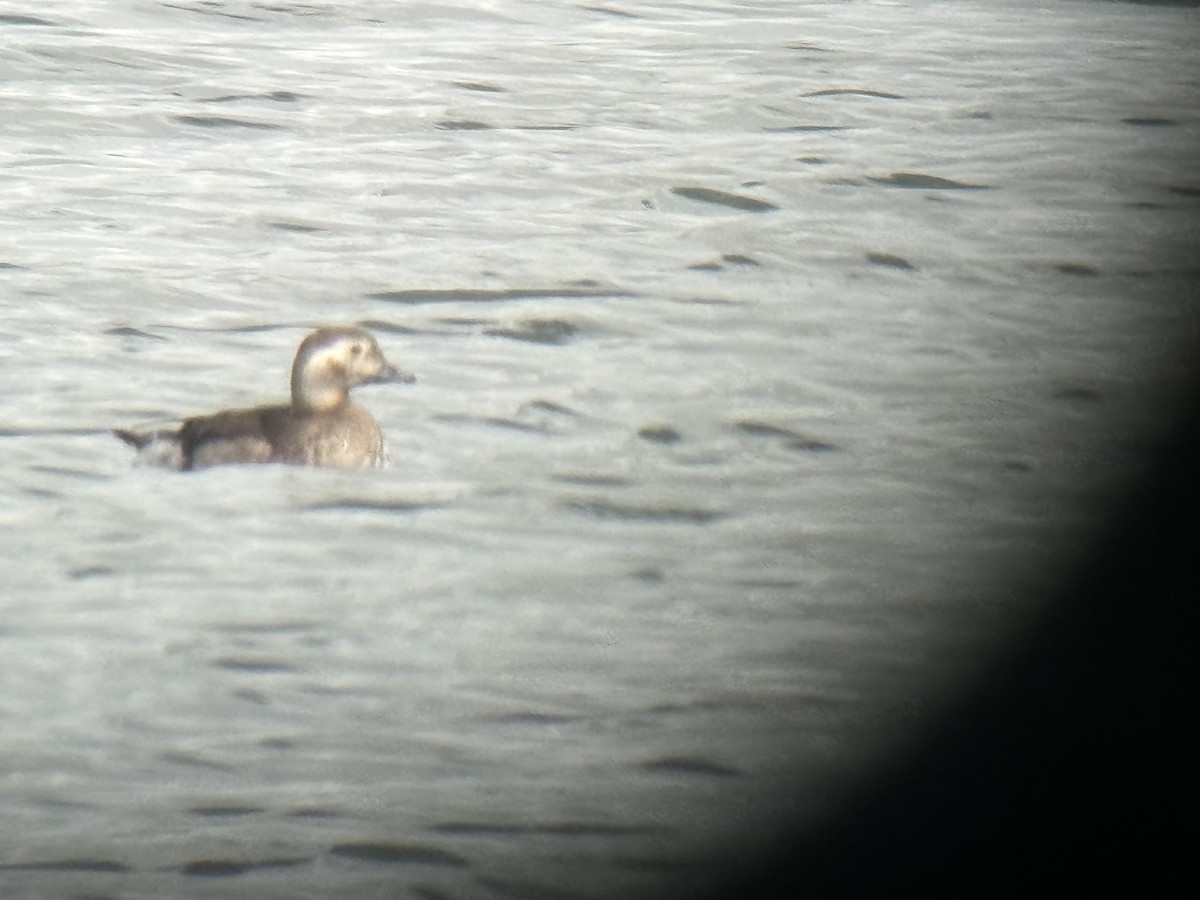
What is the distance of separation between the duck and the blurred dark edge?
2117 mm

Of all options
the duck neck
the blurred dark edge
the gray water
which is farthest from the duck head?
the blurred dark edge

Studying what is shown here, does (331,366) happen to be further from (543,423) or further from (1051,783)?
(1051,783)

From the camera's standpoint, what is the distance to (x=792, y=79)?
42.9ft

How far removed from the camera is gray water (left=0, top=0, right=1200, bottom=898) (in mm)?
4988

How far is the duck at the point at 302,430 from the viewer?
6.98 meters

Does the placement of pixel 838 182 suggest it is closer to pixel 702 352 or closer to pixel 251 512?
pixel 702 352

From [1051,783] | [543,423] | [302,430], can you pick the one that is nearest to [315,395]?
[302,430]

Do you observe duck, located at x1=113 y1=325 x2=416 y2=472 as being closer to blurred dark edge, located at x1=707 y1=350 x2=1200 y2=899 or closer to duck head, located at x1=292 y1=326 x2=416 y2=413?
duck head, located at x1=292 y1=326 x2=416 y2=413

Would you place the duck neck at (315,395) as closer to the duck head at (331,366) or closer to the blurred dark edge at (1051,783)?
the duck head at (331,366)

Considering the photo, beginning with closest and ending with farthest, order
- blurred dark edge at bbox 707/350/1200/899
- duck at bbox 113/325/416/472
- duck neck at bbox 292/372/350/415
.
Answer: blurred dark edge at bbox 707/350/1200/899 < duck at bbox 113/325/416/472 < duck neck at bbox 292/372/350/415

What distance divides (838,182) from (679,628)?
207 inches

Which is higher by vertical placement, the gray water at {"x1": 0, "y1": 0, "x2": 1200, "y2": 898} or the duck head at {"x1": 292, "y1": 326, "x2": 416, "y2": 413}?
the duck head at {"x1": 292, "y1": 326, "x2": 416, "y2": 413}

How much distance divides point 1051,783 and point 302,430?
2963 millimetres

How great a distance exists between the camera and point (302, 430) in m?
7.11
